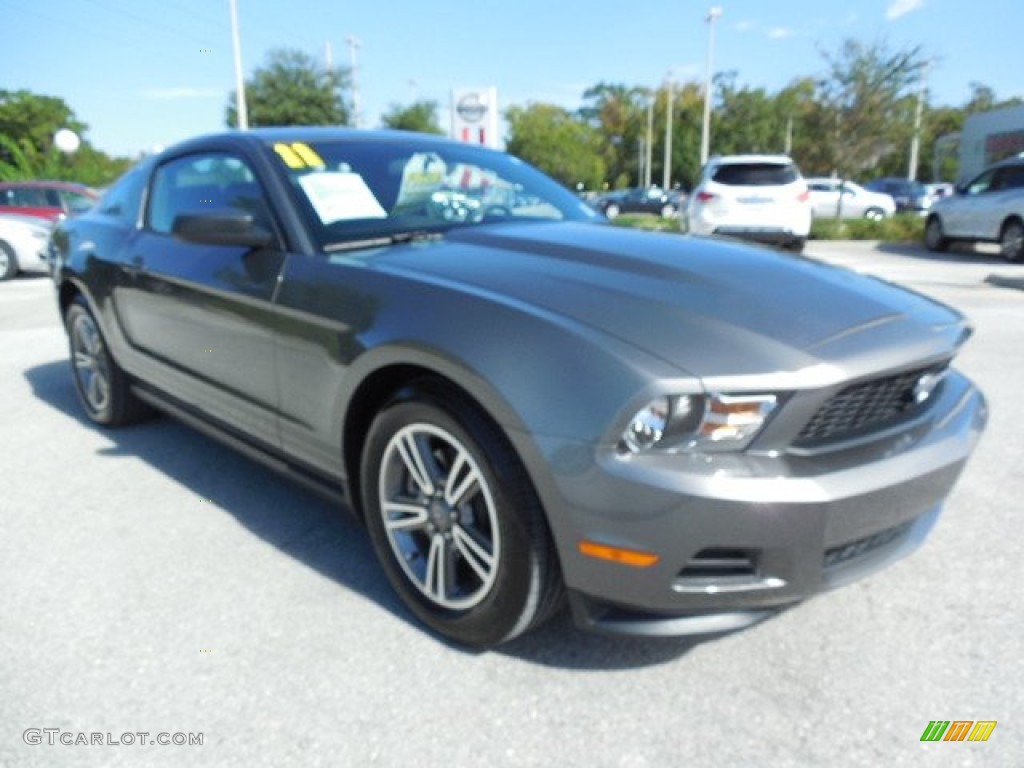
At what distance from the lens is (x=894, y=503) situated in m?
1.84

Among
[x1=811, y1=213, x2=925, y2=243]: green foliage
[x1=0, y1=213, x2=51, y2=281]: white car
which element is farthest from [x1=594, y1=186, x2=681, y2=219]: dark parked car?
[x1=0, y1=213, x2=51, y2=281]: white car

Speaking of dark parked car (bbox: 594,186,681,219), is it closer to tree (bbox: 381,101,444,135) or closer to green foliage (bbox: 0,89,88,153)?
tree (bbox: 381,101,444,135)

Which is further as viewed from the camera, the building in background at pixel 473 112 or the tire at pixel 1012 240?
the building in background at pixel 473 112

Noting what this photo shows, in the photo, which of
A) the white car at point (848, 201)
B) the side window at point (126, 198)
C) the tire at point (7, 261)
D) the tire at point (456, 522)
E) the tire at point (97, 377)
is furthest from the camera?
the white car at point (848, 201)

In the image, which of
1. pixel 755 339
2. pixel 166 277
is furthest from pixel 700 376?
pixel 166 277

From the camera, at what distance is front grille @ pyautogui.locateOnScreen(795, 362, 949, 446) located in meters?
1.79

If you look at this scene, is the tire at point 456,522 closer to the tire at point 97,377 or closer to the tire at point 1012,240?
the tire at point 97,377

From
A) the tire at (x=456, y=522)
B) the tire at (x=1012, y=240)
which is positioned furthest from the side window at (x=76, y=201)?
the tire at (x=1012, y=240)

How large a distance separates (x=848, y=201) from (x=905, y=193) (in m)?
7.12

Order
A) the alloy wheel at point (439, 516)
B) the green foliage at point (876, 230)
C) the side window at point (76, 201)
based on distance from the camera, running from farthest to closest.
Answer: the green foliage at point (876, 230) → the side window at point (76, 201) → the alloy wheel at point (439, 516)

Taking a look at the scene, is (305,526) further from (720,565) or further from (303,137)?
(720,565)

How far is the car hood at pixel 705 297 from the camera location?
70.3 inches

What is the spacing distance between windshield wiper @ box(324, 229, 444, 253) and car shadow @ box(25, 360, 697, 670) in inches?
34.6

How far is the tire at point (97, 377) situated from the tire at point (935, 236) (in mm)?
14292
